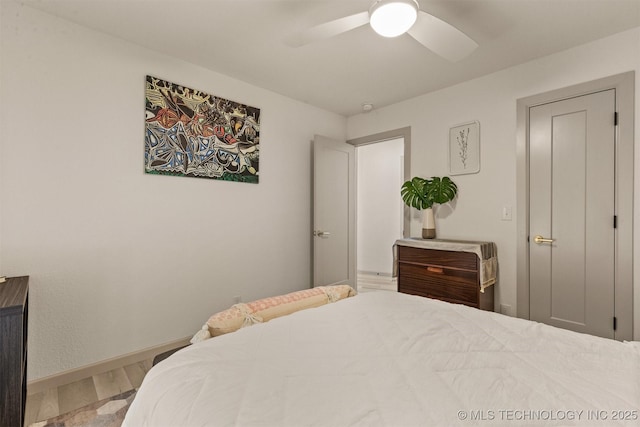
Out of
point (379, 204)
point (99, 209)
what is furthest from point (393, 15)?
point (379, 204)

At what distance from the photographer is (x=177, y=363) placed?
3.40ft

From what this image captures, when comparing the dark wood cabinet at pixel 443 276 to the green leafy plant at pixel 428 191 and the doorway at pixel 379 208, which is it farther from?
the doorway at pixel 379 208

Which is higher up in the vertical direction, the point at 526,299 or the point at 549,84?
the point at 549,84

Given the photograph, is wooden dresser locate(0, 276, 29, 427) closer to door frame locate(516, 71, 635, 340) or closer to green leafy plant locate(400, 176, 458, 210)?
green leafy plant locate(400, 176, 458, 210)

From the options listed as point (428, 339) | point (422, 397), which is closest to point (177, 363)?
point (422, 397)

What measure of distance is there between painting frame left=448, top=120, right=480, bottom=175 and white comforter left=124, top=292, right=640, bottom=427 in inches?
80.5

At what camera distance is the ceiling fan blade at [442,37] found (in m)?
1.64

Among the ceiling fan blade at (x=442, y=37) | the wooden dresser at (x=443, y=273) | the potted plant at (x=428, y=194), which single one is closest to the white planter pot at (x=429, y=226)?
the potted plant at (x=428, y=194)

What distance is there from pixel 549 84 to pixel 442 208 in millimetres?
1380

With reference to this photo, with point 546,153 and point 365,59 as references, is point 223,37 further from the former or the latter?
point 546,153

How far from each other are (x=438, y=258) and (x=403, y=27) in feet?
6.49

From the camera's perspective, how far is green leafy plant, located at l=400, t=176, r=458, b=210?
10.2 feet

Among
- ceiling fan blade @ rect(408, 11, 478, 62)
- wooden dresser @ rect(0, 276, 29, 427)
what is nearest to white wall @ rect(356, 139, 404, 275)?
ceiling fan blade @ rect(408, 11, 478, 62)

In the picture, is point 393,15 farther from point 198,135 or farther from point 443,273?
point 443,273
